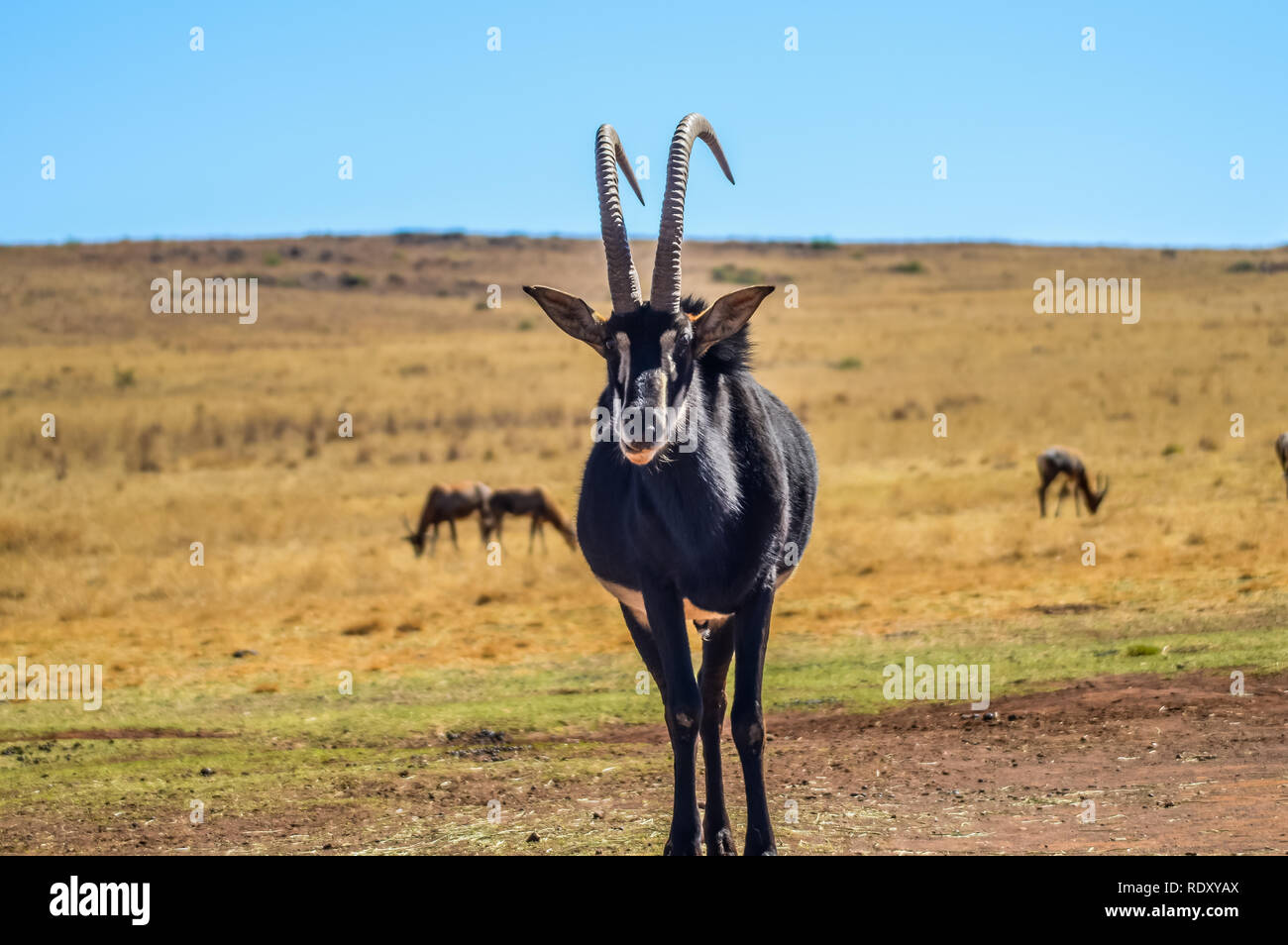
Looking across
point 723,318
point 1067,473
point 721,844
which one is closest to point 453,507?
point 1067,473

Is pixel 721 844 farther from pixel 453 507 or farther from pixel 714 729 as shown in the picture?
pixel 453 507

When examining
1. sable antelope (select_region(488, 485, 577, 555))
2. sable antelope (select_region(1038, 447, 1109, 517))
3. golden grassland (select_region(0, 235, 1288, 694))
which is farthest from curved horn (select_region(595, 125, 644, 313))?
sable antelope (select_region(1038, 447, 1109, 517))

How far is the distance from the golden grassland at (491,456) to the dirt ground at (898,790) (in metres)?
4.60

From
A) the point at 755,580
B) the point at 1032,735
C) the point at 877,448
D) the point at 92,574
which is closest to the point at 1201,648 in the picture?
the point at 1032,735

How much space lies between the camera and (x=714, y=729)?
23.1ft

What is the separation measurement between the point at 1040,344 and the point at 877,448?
62.5ft

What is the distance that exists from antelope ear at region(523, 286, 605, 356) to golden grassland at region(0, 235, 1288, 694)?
902 cm

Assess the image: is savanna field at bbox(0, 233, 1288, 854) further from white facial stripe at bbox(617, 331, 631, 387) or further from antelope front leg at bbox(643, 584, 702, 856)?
white facial stripe at bbox(617, 331, 631, 387)

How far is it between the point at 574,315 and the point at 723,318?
2.29 feet

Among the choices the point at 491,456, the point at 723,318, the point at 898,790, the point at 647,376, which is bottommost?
the point at 898,790

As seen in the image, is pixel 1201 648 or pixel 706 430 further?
pixel 1201 648

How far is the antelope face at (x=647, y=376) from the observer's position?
234 inches
